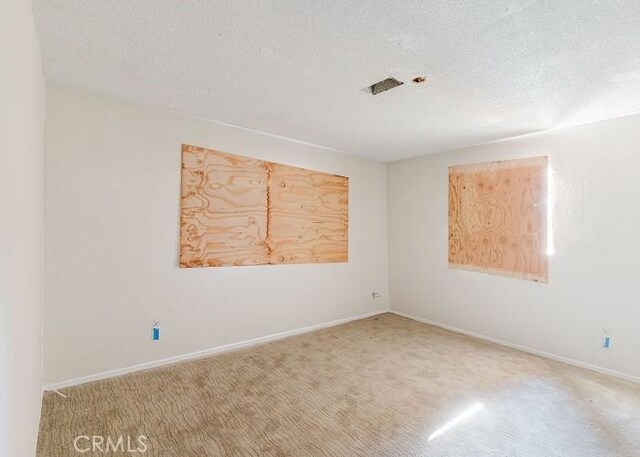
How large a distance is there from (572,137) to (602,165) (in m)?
0.38

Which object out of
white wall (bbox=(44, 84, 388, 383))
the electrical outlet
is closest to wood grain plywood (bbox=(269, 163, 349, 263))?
white wall (bbox=(44, 84, 388, 383))

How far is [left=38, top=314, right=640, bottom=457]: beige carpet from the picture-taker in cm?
183

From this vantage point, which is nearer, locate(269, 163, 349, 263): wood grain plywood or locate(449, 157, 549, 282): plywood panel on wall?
locate(449, 157, 549, 282): plywood panel on wall

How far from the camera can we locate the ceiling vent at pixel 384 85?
2209mm

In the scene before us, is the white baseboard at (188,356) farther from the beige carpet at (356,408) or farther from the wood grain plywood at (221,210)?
the wood grain plywood at (221,210)

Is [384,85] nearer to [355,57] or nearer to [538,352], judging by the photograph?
[355,57]

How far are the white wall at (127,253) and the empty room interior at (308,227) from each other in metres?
0.02

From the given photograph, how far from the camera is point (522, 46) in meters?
1.74

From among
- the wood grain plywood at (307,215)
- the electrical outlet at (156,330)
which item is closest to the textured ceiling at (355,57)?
the wood grain plywood at (307,215)

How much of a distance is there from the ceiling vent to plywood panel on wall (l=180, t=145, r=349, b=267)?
1.56 meters

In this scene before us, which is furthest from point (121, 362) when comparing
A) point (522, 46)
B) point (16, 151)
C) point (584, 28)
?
point (584, 28)

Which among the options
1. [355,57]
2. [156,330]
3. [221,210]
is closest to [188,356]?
[156,330]

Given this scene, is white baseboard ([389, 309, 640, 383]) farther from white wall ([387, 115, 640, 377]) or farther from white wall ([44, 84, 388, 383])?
white wall ([44, 84, 388, 383])

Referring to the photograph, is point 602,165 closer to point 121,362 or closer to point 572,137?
point 572,137
